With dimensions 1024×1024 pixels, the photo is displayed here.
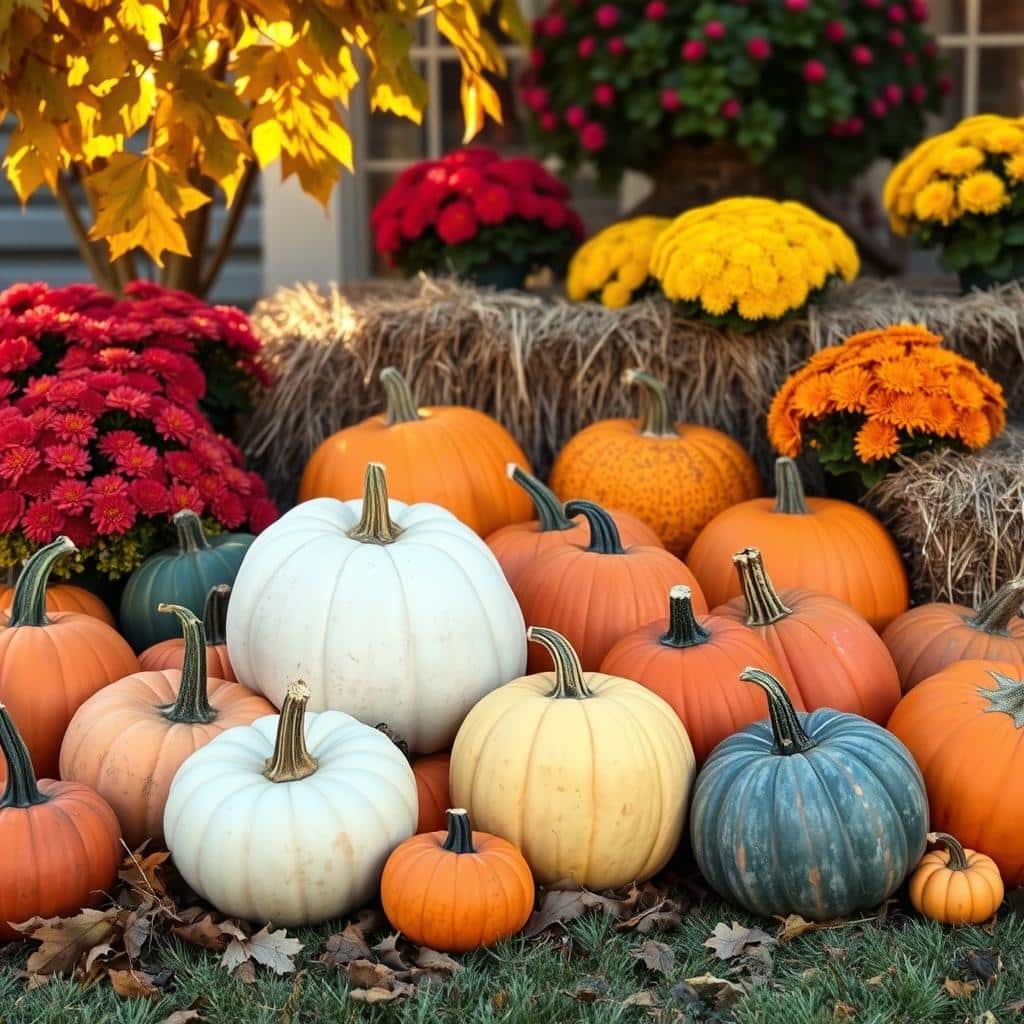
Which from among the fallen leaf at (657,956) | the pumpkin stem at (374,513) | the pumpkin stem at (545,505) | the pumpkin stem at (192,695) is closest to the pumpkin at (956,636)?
the pumpkin stem at (545,505)

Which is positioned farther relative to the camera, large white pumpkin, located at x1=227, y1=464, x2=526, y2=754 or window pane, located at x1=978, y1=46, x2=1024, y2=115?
window pane, located at x1=978, y1=46, x2=1024, y2=115

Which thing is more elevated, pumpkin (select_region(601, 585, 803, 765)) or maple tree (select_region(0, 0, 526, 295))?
maple tree (select_region(0, 0, 526, 295))

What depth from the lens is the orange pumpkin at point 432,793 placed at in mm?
2750

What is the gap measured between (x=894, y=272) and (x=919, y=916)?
3247 mm

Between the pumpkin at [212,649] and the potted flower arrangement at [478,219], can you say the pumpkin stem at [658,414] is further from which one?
the pumpkin at [212,649]

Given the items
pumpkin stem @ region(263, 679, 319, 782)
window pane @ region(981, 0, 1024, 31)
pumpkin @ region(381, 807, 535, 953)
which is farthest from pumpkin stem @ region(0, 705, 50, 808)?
window pane @ region(981, 0, 1024, 31)

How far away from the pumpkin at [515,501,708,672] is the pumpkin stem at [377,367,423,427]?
2.44 feet

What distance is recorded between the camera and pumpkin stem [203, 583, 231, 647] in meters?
3.07

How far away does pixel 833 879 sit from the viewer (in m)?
2.42

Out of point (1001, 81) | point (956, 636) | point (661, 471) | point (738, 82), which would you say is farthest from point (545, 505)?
point (1001, 81)

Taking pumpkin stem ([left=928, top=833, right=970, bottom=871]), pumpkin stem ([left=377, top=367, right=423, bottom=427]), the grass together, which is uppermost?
pumpkin stem ([left=377, top=367, right=423, bottom=427])

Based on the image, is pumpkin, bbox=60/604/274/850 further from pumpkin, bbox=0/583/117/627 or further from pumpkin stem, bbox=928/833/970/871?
pumpkin stem, bbox=928/833/970/871

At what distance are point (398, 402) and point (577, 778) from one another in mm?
1565

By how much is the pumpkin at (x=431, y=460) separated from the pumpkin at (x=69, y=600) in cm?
73
